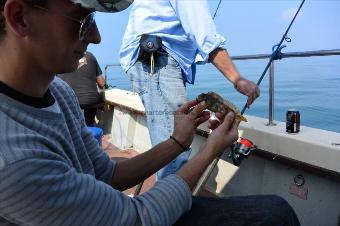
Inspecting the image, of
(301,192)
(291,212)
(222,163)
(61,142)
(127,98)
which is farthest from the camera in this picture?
(127,98)

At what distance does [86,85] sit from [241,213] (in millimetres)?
4183

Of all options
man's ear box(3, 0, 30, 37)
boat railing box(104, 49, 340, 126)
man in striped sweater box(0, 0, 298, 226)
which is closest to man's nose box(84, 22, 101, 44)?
man in striped sweater box(0, 0, 298, 226)

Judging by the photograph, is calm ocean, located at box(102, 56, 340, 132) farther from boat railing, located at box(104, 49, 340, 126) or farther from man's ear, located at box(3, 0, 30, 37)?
man's ear, located at box(3, 0, 30, 37)

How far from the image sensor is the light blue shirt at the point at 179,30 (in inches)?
80.0

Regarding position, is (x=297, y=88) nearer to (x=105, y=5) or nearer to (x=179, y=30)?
(x=179, y=30)

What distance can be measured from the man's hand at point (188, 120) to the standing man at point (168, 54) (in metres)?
0.41

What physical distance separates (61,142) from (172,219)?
0.42 metres

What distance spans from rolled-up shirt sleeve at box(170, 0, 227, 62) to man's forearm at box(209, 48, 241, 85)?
5cm

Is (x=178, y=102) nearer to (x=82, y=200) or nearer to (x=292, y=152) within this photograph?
(x=292, y=152)

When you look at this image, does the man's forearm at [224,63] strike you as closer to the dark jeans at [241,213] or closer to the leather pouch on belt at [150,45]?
the leather pouch on belt at [150,45]

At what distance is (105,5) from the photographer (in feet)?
3.40

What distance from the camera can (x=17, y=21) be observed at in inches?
37.9

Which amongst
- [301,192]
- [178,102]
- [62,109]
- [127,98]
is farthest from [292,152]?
[127,98]

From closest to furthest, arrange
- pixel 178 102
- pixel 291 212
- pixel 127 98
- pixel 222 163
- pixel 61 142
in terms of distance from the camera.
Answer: pixel 61 142
pixel 291 212
pixel 178 102
pixel 222 163
pixel 127 98
